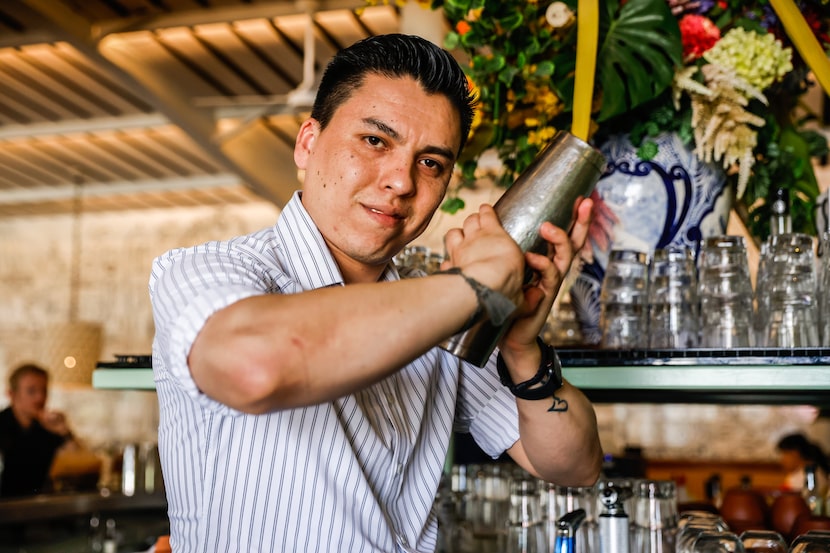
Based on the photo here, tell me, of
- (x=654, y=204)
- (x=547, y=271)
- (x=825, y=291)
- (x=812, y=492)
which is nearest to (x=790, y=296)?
(x=825, y=291)

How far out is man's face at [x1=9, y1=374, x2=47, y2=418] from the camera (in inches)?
222

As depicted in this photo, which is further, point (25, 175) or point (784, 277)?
point (25, 175)

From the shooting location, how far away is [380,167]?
1.16m

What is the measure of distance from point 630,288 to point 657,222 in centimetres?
18

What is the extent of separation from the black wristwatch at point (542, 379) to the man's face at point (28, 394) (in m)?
5.10

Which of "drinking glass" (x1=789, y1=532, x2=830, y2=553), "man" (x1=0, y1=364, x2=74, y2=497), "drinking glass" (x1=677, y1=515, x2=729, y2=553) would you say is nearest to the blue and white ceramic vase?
"drinking glass" (x1=677, y1=515, x2=729, y2=553)

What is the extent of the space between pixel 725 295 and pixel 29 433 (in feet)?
17.1

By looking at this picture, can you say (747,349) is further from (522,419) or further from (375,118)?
(375,118)

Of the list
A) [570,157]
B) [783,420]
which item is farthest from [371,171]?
Result: [783,420]

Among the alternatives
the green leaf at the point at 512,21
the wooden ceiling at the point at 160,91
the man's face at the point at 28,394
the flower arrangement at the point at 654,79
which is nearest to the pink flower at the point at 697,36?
the flower arrangement at the point at 654,79

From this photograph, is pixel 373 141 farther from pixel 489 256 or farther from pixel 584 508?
pixel 584 508

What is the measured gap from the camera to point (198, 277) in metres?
0.93

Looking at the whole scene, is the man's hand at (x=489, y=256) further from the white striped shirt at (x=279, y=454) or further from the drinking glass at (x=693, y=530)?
the drinking glass at (x=693, y=530)

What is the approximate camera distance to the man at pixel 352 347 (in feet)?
2.65
